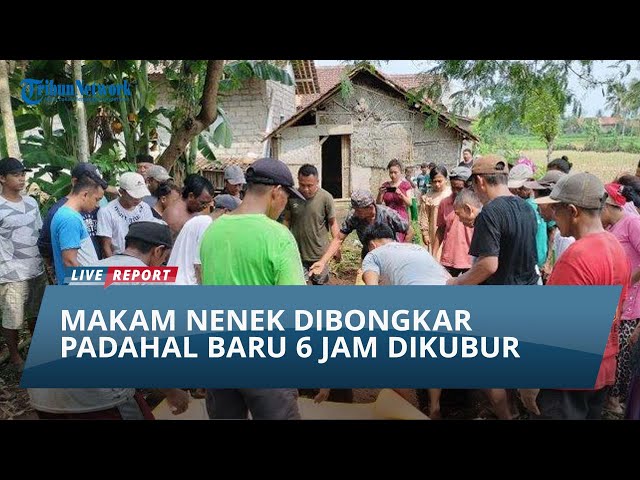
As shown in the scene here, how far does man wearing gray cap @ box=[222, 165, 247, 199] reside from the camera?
3787mm

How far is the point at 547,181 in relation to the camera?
11.1ft

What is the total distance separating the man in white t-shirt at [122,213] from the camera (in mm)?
3324

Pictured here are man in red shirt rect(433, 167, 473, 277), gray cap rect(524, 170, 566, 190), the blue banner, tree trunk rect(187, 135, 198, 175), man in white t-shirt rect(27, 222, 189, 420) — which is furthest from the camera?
tree trunk rect(187, 135, 198, 175)

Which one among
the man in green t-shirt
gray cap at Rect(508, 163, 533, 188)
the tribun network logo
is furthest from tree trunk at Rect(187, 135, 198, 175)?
gray cap at Rect(508, 163, 533, 188)

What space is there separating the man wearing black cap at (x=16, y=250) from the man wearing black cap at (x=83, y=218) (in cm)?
9

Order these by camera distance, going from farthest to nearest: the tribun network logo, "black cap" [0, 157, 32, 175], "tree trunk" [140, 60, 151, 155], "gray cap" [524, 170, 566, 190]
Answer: "tree trunk" [140, 60, 151, 155] → "black cap" [0, 157, 32, 175] → "gray cap" [524, 170, 566, 190] → the tribun network logo

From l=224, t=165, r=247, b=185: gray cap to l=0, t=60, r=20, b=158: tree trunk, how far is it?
1316mm

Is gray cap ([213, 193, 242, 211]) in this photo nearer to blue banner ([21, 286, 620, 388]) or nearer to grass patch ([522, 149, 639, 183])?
blue banner ([21, 286, 620, 388])

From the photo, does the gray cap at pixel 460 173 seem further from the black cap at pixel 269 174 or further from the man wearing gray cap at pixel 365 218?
the black cap at pixel 269 174

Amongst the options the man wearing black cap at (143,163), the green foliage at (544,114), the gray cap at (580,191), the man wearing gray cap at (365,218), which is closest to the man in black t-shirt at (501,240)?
the gray cap at (580,191)

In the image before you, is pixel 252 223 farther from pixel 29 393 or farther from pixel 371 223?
pixel 29 393

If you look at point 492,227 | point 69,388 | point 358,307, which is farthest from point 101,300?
point 492,227

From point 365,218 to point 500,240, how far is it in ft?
3.02

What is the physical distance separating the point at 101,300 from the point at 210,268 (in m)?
0.71
